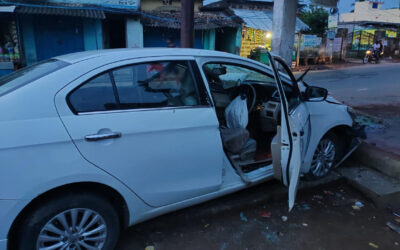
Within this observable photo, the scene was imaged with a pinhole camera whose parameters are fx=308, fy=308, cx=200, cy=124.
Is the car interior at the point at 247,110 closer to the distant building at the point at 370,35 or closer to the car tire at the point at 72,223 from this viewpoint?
the car tire at the point at 72,223

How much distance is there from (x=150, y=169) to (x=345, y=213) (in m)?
2.31

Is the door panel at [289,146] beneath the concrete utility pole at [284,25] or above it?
beneath

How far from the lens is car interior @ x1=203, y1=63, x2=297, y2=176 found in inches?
131

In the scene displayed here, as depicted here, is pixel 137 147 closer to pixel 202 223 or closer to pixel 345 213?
pixel 202 223

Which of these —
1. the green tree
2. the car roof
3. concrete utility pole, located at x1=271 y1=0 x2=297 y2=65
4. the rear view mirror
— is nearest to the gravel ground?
the rear view mirror

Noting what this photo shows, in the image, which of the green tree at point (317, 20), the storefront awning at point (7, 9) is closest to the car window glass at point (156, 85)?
the storefront awning at point (7, 9)

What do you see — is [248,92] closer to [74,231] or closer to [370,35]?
[74,231]

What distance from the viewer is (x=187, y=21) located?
5164mm

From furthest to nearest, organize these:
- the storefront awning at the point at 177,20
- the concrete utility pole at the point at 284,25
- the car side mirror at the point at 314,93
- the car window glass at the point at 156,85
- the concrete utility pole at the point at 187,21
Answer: the storefront awning at the point at 177,20
the concrete utility pole at the point at 284,25
the concrete utility pole at the point at 187,21
the car side mirror at the point at 314,93
the car window glass at the point at 156,85

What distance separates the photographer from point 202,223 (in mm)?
3158

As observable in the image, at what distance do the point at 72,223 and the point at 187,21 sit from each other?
3.89m

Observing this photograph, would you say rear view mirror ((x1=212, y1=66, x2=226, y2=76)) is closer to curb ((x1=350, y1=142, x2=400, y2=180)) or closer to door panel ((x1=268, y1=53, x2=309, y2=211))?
Answer: door panel ((x1=268, y1=53, x2=309, y2=211))

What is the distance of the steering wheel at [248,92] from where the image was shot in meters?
3.76

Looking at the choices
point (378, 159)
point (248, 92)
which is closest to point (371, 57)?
point (378, 159)
